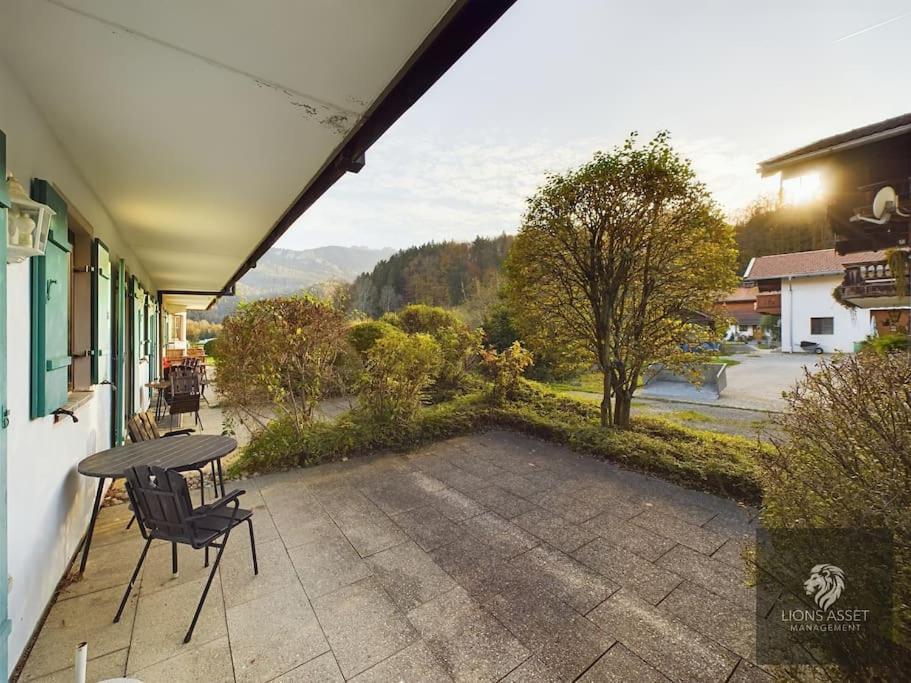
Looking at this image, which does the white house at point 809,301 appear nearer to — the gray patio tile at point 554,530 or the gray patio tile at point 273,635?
the gray patio tile at point 554,530

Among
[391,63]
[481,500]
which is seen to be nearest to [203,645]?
[481,500]

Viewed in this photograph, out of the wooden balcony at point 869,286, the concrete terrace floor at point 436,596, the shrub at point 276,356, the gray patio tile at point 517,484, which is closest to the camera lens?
the concrete terrace floor at point 436,596

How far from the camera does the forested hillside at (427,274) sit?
2909cm

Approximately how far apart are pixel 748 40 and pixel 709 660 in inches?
199

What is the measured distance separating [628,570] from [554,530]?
646 mm

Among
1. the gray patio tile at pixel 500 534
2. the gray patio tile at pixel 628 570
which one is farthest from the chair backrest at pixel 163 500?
the gray patio tile at pixel 628 570

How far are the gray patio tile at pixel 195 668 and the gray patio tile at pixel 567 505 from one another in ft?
8.46

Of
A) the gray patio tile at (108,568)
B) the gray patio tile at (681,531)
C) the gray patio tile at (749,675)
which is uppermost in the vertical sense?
the gray patio tile at (749,675)

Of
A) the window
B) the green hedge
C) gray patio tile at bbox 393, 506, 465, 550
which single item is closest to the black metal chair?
gray patio tile at bbox 393, 506, 465, 550

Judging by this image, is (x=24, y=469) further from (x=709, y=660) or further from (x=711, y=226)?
(x=711, y=226)

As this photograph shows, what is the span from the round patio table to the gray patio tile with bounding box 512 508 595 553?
8.21 feet

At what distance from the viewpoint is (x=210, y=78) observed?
1809mm

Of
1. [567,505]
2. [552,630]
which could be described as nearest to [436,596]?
[552,630]

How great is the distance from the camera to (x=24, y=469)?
194 cm
